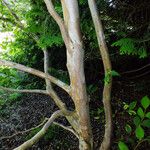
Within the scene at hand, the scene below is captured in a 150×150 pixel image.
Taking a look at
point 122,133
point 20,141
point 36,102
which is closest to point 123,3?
point 122,133

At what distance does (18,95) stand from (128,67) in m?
3.16

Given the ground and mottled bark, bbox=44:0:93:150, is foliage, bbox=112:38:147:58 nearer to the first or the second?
mottled bark, bbox=44:0:93:150

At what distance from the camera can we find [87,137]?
3123 millimetres

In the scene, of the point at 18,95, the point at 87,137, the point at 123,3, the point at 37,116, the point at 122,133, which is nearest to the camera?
the point at 87,137

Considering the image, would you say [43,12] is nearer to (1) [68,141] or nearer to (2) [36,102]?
(1) [68,141]

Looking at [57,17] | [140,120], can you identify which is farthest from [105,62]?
[140,120]

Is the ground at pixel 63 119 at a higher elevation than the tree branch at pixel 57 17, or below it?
below

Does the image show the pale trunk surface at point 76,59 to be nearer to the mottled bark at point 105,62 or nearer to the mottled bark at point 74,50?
the mottled bark at point 74,50

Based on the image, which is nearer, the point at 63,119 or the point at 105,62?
the point at 105,62

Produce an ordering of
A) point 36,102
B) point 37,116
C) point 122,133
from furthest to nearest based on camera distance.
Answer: point 36,102, point 37,116, point 122,133

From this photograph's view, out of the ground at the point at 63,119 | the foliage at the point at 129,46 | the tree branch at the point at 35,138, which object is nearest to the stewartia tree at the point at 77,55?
the tree branch at the point at 35,138

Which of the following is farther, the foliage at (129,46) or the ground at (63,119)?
the ground at (63,119)

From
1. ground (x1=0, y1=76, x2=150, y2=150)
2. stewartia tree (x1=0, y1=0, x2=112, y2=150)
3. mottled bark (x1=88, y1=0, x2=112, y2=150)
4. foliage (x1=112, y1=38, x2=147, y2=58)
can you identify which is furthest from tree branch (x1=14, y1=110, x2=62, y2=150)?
ground (x1=0, y1=76, x2=150, y2=150)

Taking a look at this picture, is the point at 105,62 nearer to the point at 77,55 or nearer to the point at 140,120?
the point at 77,55
